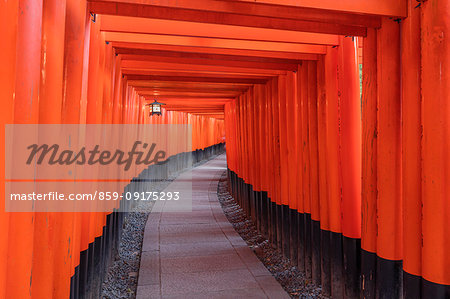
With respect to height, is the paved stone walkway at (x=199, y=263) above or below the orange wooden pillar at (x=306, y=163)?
below

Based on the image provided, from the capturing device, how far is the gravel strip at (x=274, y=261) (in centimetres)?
469

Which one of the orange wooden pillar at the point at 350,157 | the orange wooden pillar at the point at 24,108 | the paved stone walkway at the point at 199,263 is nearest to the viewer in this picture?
the orange wooden pillar at the point at 24,108

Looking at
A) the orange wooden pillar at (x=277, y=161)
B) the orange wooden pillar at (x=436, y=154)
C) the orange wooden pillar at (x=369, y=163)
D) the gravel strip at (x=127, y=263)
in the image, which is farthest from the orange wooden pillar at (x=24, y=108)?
the orange wooden pillar at (x=277, y=161)

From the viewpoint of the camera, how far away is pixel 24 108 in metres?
1.65

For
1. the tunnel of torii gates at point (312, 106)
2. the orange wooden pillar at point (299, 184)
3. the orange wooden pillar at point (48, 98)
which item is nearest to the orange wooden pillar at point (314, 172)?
the tunnel of torii gates at point (312, 106)

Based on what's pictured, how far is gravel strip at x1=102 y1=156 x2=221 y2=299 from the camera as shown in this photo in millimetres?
4709

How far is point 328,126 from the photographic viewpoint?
14.0 ft

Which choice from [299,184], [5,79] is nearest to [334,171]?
[299,184]

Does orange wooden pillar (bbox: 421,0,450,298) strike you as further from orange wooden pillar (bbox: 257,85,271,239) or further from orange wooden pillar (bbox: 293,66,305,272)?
orange wooden pillar (bbox: 257,85,271,239)

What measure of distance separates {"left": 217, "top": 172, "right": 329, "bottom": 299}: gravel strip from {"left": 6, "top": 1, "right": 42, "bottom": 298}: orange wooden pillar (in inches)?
148

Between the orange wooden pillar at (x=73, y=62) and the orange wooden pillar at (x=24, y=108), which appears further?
the orange wooden pillar at (x=73, y=62)

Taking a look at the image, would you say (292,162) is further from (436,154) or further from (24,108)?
(24,108)

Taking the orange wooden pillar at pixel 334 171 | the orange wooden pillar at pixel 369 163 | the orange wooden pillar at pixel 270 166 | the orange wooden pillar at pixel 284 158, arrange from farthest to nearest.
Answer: the orange wooden pillar at pixel 270 166 < the orange wooden pillar at pixel 284 158 < the orange wooden pillar at pixel 334 171 < the orange wooden pillar at pixel 369 163

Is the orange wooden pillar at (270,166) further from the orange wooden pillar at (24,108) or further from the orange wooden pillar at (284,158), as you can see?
the orange wooden pillar at (24,108)
